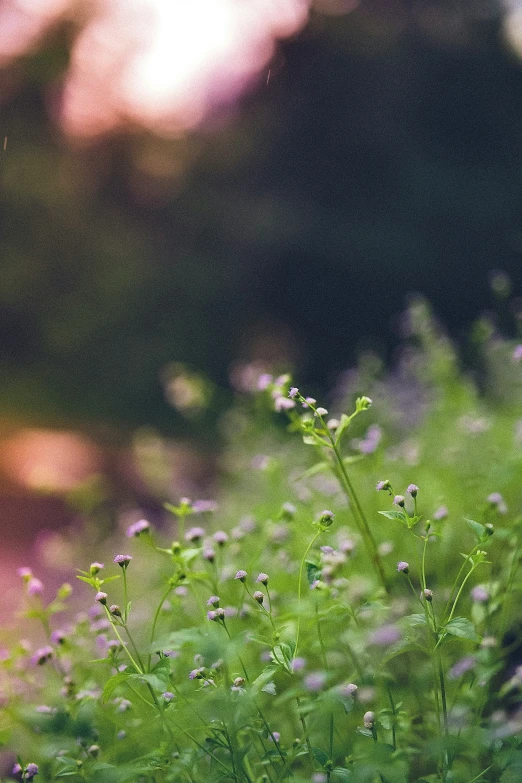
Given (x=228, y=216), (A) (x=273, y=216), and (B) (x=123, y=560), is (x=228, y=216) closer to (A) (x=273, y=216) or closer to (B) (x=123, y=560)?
(A) (x=273, y=216)

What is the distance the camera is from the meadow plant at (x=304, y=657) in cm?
127

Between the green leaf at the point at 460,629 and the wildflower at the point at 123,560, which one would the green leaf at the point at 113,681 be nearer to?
the wildflower at the point at 123,560

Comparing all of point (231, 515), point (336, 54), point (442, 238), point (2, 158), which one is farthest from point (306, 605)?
point (2, 158)

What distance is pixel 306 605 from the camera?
1240mm

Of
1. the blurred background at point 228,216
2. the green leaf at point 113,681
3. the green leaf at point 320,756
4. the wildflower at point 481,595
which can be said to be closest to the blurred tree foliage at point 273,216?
the blurred background at point 228,216

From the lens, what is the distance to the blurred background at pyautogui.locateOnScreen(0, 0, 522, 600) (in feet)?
27.4

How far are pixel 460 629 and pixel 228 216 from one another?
942 cm

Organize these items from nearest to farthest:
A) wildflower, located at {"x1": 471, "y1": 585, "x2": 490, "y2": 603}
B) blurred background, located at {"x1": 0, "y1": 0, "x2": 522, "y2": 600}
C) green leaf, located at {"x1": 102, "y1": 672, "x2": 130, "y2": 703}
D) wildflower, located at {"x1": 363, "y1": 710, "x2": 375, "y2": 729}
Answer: green leaf, located at {"x1": 102, "y1": 672, "x2": 130, "y2": 703}
wildflower, located at {"x1": 363, "y1": 710, "x2": 375, "y2": 729}
wildflower, located at {"x1": 471, "y1": 585, "x2": 490, "y2": 603}
blurred background, located at {"x1": 0, "y1": 0, "x2": 522, "y2": 600}

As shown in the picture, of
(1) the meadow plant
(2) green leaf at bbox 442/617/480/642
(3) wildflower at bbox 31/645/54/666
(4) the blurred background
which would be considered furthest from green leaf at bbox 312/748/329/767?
(4) the blurred background

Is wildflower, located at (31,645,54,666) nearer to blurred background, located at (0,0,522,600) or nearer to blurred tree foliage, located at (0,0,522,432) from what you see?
blurred background, located at (0,0,522,600)

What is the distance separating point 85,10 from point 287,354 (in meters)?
5.91

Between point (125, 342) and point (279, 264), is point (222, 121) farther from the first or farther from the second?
point (125, 342)

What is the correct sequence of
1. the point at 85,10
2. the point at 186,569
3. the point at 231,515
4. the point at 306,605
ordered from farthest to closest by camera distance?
the point at 85,10, the point at 231,515, the point at 186,569, the point at 306,605

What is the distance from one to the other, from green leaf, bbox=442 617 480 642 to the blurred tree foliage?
685cm
